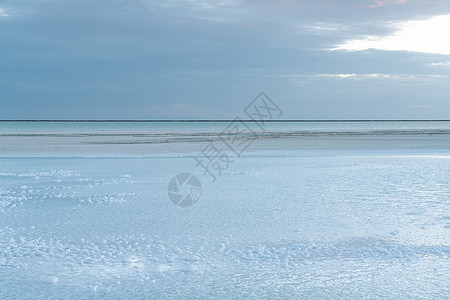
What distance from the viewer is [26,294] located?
5.75 meters

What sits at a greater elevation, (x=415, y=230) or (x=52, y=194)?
(x=415, y=230)

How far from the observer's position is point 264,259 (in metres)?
7.09

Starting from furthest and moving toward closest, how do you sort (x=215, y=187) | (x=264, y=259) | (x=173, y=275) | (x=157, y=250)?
(x=215, y=187) < (x=157, y=250) < (x=264, y=259) < (x=173, y=275)

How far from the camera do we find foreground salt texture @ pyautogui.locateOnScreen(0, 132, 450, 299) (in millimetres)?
6039

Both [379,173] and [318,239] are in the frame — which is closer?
[318,239]

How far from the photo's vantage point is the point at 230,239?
8195mm

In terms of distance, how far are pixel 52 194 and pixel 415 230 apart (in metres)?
9.23

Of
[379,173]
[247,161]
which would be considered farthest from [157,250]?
[247,161]

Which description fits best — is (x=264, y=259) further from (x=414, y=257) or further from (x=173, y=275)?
(x=414, y=257)

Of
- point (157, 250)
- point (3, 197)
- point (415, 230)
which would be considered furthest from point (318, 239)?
point (3, 197)

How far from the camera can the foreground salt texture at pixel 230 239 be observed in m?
6.04

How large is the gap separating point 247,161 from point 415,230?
13.6 meters

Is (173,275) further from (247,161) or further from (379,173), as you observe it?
(247,161)

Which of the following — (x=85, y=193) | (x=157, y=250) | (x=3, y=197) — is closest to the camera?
(x=157, y=250)
